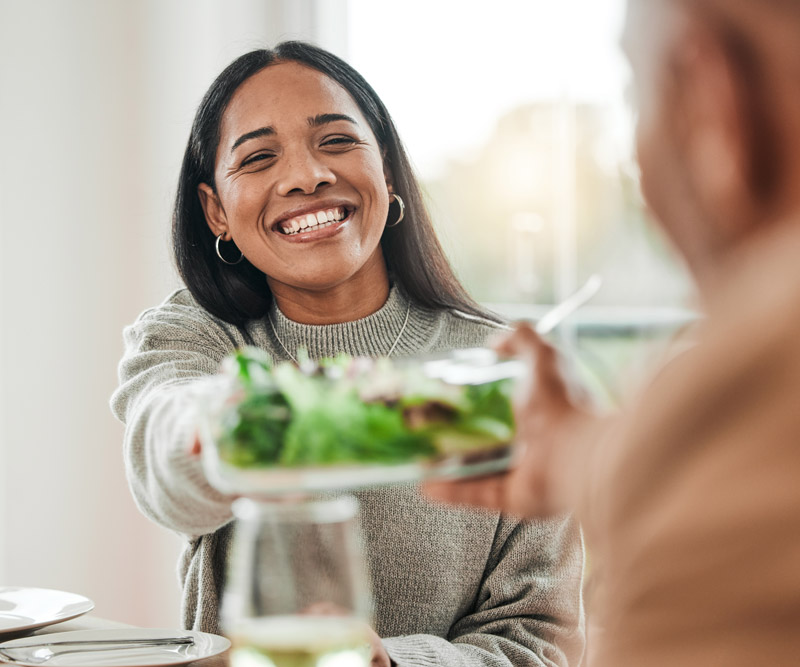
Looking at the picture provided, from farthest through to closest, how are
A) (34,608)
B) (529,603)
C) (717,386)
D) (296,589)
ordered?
(529,603)
(34,608)
(296,589)
(717,386)

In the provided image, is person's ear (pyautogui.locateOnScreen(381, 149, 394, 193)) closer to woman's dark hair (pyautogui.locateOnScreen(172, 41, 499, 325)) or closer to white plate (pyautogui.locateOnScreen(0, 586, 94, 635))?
woman's dark hair (pyautogui.locateOnScreen(172, 41, 499, 325))

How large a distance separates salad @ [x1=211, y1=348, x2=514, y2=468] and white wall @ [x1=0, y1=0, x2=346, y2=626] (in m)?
1.95

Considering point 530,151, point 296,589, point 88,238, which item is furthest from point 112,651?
point 530,151

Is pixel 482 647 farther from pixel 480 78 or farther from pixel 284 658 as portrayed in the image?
pixel 480 78

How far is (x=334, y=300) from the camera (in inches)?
65.0

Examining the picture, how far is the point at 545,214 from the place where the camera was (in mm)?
2693

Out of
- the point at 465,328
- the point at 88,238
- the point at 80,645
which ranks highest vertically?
the point at 88,238

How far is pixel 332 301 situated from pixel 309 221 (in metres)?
0.19

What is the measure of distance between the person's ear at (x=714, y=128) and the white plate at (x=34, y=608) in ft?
3.05

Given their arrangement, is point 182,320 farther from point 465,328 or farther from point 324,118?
point 465,328

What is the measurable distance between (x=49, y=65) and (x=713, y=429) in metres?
2.40

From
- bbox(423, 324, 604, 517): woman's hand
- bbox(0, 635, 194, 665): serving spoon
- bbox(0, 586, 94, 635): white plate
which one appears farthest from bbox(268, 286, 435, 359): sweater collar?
bbox(423, 324, 604, 517): woman's hand

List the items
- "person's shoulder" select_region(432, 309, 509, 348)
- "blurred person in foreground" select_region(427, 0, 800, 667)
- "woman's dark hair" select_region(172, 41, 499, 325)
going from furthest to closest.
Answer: "person's shoulder" select_region(432, 309, 509, 348)
"woman's dark hair" select_region(172, 41, 499, 325)
"blurred person in foreground" select_region(427, 0, 800, 667)

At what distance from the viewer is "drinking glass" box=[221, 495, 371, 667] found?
654 millimetres
